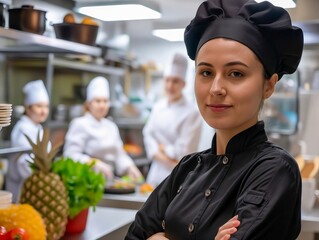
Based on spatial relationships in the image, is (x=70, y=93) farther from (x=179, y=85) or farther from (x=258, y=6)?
(x=258, y=6)

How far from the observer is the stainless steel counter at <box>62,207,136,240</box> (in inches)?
79.7

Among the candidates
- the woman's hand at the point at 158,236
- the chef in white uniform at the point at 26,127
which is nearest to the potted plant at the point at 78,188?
the woman's hand at the point at 158,236

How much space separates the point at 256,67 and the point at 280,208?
0.37 m

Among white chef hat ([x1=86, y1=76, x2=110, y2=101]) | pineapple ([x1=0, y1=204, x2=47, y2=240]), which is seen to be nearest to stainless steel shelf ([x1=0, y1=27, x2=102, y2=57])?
pineapple ([x1=0, y1=204, x2=47, y2=240])

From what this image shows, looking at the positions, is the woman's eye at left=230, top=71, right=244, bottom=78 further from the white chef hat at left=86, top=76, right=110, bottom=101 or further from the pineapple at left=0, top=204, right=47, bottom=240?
the white chef hat at left=86, top=76, right=110, bottom=101

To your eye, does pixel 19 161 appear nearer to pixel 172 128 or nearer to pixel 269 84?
pixel 172 128

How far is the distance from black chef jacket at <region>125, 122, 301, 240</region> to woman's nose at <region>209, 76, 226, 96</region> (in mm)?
Answer: 150

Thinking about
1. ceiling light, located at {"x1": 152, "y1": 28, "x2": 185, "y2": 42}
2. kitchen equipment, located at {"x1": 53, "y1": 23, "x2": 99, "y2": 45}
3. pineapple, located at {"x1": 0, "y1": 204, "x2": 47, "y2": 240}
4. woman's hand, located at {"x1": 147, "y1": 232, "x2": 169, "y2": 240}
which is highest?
ceiling light, located at {"x1": 152, "y1": 28, "x2": 185, "y2": 42}

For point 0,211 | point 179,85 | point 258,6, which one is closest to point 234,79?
point 258,6

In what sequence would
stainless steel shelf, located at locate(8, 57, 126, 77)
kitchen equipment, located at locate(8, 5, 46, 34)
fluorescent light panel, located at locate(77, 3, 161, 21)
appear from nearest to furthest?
kitchen equipment, located at locate(8, 5, 46, 34) < fluorescent light panel, located at locate(77, 3, 161, 21) < stainless steel shelf, located at locate(8, 57, 126, 77)

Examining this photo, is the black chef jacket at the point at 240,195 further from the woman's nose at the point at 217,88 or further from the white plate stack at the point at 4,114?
the white plate stack at the point at 4,114

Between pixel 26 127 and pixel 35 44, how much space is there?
4.86 feet

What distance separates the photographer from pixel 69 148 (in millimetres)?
3854

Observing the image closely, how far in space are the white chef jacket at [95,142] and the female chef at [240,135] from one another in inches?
102
